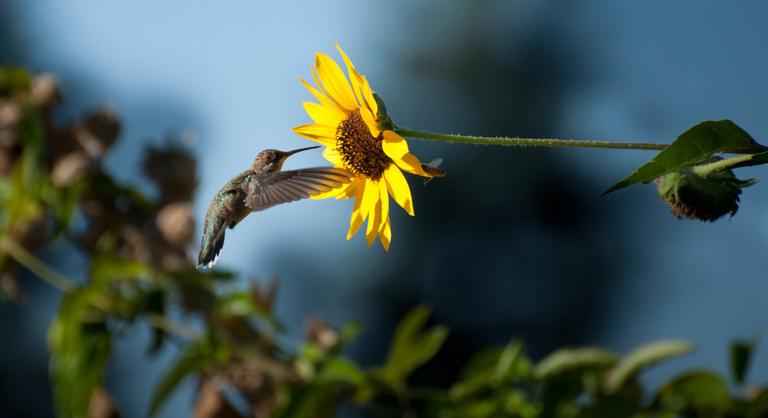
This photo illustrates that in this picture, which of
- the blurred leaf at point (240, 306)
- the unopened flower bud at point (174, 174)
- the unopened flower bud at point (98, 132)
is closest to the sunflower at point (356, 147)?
the blurred leaf at point (240, 306)

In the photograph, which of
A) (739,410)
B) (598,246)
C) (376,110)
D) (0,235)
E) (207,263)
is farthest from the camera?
(598,246)

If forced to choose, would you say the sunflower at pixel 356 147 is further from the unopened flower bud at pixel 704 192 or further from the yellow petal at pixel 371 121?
the unopened flower bud at pixel 704 192

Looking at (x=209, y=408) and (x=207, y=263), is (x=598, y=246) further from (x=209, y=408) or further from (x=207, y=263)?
(x=207, y=263)

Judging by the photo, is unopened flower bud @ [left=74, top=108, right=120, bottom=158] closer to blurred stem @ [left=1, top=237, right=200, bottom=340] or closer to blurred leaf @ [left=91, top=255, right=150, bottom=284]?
blurred stem @ [left=1, top=237, right=200, bottom=340]

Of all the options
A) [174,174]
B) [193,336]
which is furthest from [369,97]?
[174,174]

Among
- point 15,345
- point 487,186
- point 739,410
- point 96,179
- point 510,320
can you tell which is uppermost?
point 487,186

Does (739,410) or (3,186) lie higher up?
Answer: (739,410)

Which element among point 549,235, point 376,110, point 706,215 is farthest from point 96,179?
point 549,235

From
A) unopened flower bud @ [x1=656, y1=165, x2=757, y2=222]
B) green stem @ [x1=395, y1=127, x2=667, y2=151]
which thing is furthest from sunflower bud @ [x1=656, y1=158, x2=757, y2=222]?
green stem @ [x1=395, y1=127, x2=667, y2=151]
